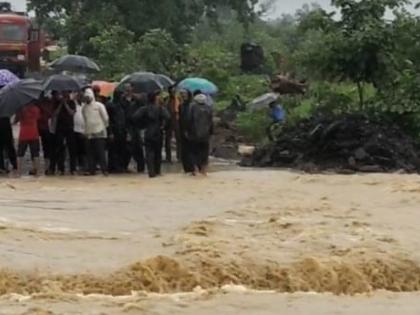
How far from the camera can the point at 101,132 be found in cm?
2114

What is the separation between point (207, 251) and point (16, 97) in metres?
7.65

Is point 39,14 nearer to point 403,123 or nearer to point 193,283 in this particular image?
point 403,123

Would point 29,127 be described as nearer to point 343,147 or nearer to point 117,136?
point 117,136

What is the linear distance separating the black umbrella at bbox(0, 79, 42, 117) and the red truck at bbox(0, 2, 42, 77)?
24.8 metres

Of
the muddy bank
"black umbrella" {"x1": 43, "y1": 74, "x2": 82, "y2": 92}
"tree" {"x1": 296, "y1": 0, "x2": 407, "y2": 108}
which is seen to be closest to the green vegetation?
"tree" {"x1": 296, "y1": 0, "x2": 407, "y2": 108}

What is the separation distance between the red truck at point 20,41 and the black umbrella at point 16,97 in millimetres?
24777

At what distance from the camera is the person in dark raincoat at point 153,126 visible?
21.1 m

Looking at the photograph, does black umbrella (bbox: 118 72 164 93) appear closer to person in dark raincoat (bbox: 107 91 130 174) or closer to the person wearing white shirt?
person in dark raincoat (bbox: 107 91 130 174)

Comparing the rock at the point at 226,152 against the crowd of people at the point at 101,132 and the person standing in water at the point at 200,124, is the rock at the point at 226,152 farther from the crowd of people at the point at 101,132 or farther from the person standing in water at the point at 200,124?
the person standing in water at the point at 200,124

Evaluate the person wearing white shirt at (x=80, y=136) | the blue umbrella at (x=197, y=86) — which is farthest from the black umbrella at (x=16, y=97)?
the blue umbrella at (x=197, y=86)

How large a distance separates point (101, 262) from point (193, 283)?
112cm

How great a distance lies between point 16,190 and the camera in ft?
63.6

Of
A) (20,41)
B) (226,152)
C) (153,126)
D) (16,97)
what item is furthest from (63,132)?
(20,41)

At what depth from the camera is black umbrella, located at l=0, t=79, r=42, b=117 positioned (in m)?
20.5
